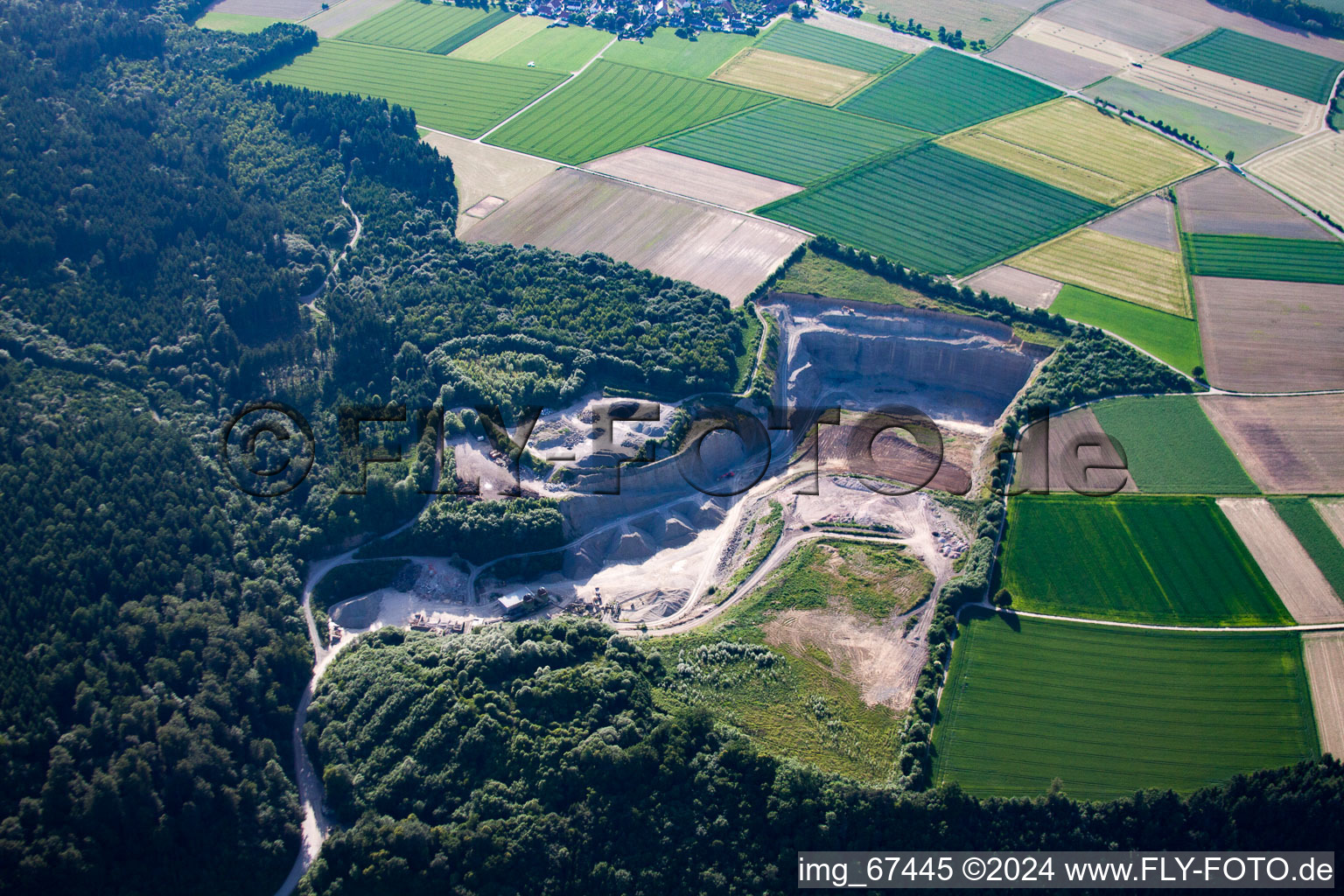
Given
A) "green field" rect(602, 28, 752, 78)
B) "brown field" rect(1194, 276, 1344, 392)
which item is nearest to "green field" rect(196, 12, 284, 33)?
"green field" rect(602, 28, 752, 78)

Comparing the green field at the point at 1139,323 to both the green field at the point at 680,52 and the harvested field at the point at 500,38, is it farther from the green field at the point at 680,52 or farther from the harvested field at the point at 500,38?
the harvested field at the point at 500,38

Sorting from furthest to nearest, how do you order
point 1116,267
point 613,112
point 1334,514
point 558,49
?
point 558,49 → point 613,112 → point 1116,267 → point 1334,514

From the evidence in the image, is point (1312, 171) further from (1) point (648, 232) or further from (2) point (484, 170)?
(2) point (484, 170)

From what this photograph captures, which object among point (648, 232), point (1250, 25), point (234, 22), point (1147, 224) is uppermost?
point (234, 22)

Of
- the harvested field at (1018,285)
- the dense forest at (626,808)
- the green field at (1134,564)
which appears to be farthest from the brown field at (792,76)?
the dense forest at (626,808)

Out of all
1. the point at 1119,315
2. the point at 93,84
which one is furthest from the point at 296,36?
the point at 1119,315

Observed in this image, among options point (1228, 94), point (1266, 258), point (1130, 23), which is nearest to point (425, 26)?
point (1130, 23)
